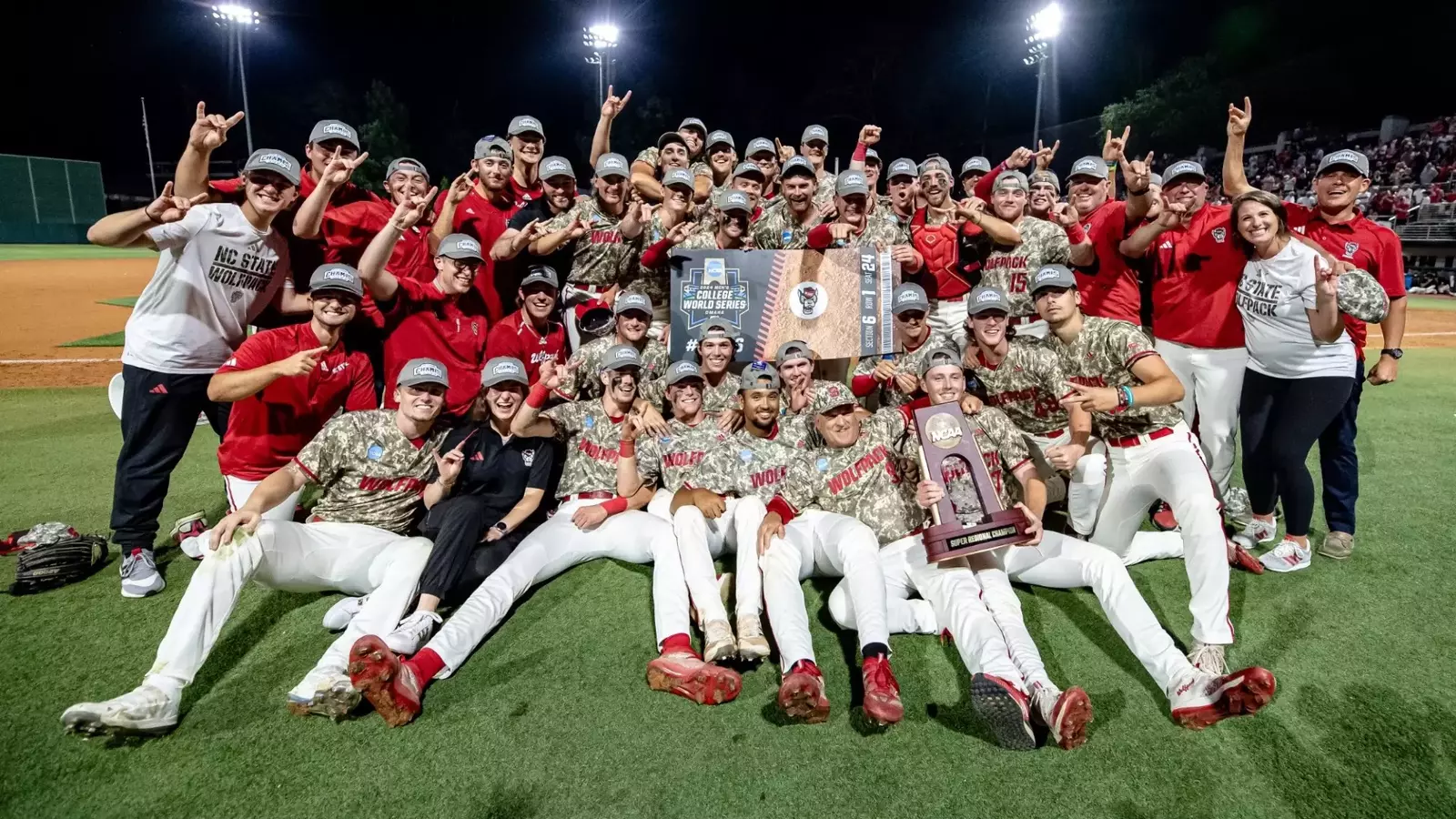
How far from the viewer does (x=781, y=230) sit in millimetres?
6816

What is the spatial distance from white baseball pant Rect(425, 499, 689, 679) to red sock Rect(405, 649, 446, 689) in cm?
3

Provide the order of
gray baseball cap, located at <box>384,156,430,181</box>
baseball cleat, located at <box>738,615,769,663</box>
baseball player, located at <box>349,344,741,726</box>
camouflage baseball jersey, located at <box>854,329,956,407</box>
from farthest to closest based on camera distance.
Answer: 1. gray baseball cap, located at <box>384,156,430,181</box>
2. camouflage baseball jersey, located at <box>854,329,956,407</box>
3. baseball cleat, located at <box>738,615,769,663</box>
4. baseball player, located at <box>349,344,741,726</box>

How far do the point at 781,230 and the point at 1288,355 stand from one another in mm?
4016

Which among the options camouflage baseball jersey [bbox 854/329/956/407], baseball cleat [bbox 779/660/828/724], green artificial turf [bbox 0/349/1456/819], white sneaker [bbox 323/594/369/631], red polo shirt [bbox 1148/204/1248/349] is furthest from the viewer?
camouflage baseball jersey [bbox 854/329/956/407]

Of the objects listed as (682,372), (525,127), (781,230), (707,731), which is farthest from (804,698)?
(525,127)

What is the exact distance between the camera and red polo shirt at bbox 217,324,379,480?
16.4ft

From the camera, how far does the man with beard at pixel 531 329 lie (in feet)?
19.7

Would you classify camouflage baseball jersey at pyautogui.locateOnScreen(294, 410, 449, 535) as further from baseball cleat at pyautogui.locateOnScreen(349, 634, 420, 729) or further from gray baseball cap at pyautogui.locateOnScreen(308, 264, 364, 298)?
baseball cleat at pyautogui.locateOnScreen(349, 634, 420, 729)

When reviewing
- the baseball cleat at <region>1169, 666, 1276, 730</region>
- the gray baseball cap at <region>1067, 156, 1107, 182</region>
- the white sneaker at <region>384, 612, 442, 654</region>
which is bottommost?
the baseball cleat at <region>1169, 666, 1276, 730</region>

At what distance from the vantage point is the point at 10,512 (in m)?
6.27

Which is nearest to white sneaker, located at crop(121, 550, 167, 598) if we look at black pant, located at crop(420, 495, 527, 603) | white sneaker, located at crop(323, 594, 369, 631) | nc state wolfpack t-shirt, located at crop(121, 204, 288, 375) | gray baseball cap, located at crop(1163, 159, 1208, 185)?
nc state wolfpack t-shirt, located at crop(121, 204, 288, 375)

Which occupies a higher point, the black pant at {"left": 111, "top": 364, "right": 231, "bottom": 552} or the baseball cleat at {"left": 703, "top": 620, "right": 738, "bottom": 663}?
the black pant at {"left": 111, "top": 364, "right": 231, "bottom": 552}

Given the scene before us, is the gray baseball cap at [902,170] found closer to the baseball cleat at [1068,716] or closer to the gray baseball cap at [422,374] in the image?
the gray baseball cap at [422,374]

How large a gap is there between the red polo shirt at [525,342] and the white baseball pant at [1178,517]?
14.0 feet
